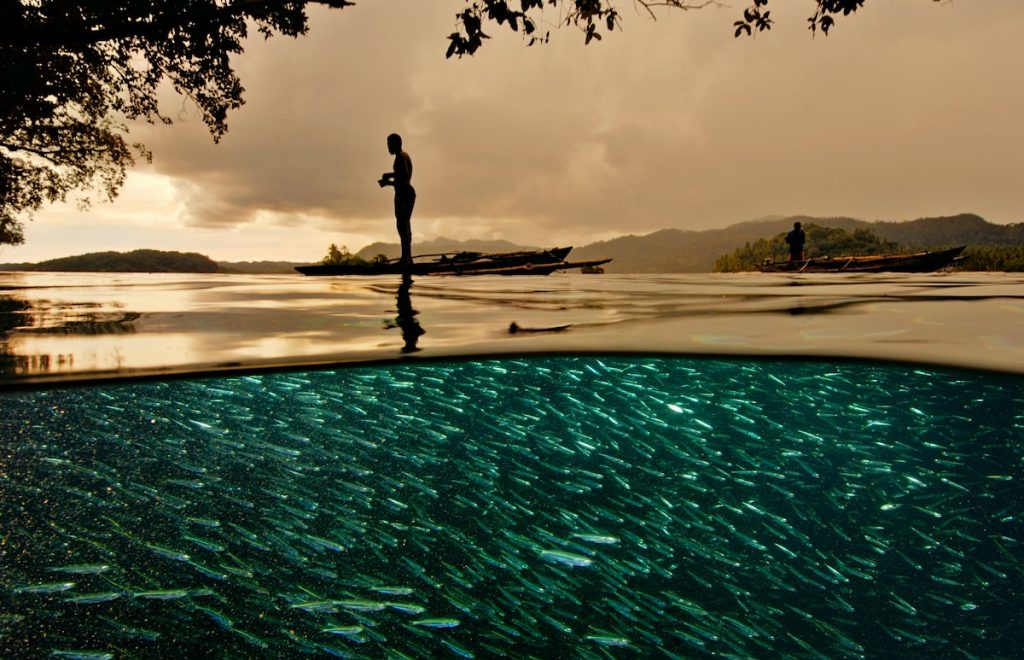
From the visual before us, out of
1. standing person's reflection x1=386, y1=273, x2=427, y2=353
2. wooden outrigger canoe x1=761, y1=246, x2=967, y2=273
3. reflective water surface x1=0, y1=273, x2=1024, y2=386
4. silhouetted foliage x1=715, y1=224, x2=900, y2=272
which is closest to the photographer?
reflective water surface x1=0, y1=273, x2=1024, y2=386

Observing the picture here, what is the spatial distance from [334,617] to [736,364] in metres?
4.84

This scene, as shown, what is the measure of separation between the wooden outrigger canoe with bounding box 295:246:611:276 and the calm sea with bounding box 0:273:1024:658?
6.67m

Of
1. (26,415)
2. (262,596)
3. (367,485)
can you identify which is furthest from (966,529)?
(26,415)

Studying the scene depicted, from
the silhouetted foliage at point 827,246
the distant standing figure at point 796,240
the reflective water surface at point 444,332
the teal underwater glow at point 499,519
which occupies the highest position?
the silhouetted foliage at point 827,246

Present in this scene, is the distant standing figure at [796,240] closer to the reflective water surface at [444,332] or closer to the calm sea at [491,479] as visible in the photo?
the calm sea at [491,479]

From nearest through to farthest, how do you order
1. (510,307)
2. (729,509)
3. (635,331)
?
(635,331)
(510,307)
(729,509)

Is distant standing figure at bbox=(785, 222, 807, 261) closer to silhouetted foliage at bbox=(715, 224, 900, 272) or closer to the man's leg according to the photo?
the man's leg

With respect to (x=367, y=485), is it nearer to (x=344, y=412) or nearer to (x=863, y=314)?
(x=344, y=412)

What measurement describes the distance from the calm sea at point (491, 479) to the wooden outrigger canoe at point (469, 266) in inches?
263

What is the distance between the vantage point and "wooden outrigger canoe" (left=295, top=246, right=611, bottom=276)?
56.8ft

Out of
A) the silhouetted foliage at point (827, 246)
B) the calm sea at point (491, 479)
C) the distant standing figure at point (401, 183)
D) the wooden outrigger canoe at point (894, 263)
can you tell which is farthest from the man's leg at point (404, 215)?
the silhouetted foliage at point (827, 246)

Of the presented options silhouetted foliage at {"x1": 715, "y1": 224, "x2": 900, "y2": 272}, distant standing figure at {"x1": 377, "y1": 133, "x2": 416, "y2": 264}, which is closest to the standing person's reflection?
distant standing figure at {"x1": 377, "y1": 133, "x2": 416, "y2": 264}

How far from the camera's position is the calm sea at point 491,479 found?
19.7 feet

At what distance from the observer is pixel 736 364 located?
6508 millimetres
